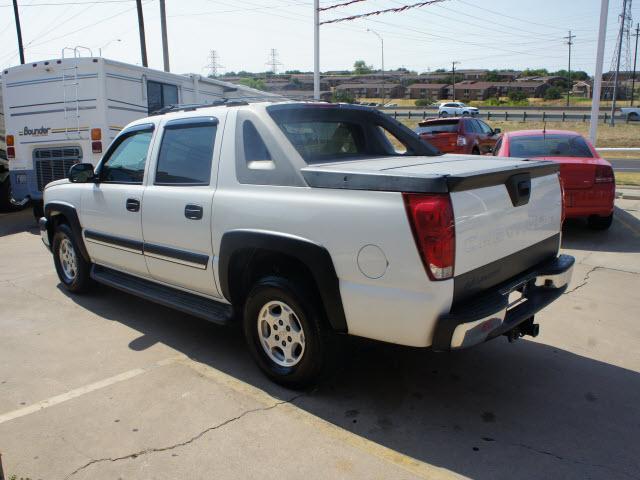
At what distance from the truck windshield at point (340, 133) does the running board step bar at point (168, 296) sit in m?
1.31

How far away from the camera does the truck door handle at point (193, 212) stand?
160 inches

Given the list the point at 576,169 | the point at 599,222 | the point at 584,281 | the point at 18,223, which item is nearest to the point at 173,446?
the point at 584,281

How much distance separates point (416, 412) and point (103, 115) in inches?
344

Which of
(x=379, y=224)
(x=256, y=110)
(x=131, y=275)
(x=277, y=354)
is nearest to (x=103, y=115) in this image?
(x=131, y=275)

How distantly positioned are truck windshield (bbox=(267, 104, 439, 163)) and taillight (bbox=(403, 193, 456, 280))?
45.1 inches

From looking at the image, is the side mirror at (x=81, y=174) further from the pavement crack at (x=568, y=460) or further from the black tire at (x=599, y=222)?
the black tire at (x=599, y=222)

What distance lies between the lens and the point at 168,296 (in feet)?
15.0

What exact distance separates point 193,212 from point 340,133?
1.38 meters

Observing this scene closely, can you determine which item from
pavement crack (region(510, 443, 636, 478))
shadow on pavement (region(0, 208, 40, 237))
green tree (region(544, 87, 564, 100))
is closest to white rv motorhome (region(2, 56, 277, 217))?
shadow on pavement (region(0, 208, 40, 237))

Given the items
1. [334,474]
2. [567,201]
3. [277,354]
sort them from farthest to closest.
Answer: [567,201] → [277,354] → [334,474]

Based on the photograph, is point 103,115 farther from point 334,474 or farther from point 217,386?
point 334,474

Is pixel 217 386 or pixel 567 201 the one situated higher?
pixel 567 201

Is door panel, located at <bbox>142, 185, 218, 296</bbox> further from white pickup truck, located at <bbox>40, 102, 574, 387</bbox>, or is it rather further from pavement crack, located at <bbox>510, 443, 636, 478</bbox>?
pavement crack, located at <bbox>510, 443, 636, 478</bbox>

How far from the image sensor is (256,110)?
3914mm
